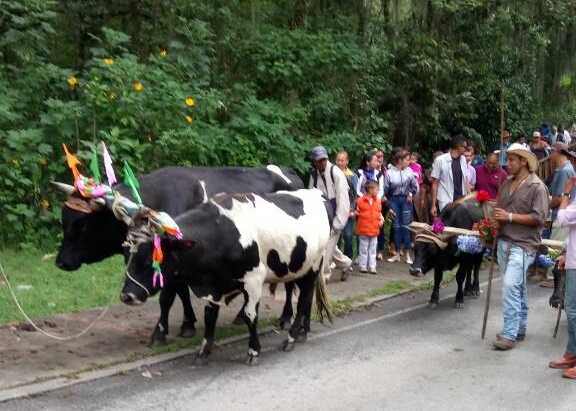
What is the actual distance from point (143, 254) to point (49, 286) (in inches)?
137

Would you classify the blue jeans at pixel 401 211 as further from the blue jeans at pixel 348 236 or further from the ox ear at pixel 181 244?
the ox ear at pixel 181 244

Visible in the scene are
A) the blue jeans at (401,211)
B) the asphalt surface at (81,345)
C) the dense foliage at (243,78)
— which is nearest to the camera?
the asphalt surface at (81,345)

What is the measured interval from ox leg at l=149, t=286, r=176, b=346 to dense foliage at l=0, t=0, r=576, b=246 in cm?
409

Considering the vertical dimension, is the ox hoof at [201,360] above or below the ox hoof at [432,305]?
above

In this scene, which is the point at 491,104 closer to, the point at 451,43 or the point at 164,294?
the point at 451,43

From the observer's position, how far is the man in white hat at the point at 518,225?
8.16 metres

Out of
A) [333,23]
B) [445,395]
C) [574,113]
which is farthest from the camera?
[574,113]

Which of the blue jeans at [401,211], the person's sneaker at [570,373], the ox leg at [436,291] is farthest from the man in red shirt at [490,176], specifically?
the person's sneaker at [570,373]

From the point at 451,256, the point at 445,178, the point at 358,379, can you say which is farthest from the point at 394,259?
the point at 358,379

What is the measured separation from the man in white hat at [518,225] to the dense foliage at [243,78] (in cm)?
546

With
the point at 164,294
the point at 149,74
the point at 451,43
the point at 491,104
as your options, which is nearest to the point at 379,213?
the point at 149,74

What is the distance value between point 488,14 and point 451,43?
113 cm

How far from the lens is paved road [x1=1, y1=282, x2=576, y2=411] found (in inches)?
257

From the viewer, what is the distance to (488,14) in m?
18.8
